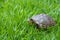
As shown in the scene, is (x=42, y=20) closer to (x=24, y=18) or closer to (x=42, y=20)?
(x=42, y=20)

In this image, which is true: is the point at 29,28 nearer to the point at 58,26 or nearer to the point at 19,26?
the point at 19,26

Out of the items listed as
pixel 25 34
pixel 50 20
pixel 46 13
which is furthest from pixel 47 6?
pixel 25 34

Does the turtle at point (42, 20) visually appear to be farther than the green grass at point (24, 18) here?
Yes

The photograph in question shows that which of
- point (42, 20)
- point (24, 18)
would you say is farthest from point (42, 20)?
point (24, 18)
